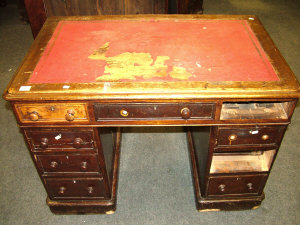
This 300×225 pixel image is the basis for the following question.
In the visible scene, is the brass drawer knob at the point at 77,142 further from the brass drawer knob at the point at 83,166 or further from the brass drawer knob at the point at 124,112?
the brass drawer knob at the point at 124,112

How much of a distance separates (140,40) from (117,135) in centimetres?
107

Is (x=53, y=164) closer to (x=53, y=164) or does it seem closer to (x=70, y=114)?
(x=53, y=164)

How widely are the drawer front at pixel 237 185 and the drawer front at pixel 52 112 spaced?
100 cm

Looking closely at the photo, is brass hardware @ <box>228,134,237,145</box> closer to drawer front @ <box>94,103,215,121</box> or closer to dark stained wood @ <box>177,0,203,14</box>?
drawer front @ <box>94,103,215,121</box>

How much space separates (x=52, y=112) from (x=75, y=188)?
70cm

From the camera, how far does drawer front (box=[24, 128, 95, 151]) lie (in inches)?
68.3

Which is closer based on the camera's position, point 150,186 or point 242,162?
point 242,162

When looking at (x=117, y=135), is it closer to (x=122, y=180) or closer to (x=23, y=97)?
(x=122, y=180)

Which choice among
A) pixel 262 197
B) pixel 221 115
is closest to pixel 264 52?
pixel 221 115

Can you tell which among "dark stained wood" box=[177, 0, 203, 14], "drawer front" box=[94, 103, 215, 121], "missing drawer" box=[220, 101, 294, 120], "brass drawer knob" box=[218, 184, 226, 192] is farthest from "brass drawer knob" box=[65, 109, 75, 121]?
"dark stained wood" box=[177, 0, 203, 14]

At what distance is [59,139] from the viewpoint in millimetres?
1778

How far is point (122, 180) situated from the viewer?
2480 millimetres

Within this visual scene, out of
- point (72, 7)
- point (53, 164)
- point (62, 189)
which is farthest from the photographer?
point (72, 7)

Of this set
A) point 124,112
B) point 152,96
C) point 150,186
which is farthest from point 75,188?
point 152,96
